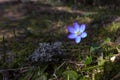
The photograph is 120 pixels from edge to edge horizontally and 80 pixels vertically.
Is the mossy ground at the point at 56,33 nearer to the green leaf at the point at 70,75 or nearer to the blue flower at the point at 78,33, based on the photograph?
the green leaf at the point at 70,75

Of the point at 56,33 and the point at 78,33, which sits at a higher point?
the point at 78,33

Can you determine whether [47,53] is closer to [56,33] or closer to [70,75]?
[70,75]

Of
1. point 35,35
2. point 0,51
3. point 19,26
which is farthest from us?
point 19,26

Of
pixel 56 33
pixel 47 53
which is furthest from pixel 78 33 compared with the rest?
pixel 56 33

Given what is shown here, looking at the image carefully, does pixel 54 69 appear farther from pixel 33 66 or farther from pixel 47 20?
pixel 47 20

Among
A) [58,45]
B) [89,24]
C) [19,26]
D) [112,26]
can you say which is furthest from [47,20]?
[58,45]

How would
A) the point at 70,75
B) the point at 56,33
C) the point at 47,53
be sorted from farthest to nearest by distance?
the point at 56,33 → the point at 47,53 → the point at 70,75

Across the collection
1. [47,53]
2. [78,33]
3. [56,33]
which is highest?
[78,33]
